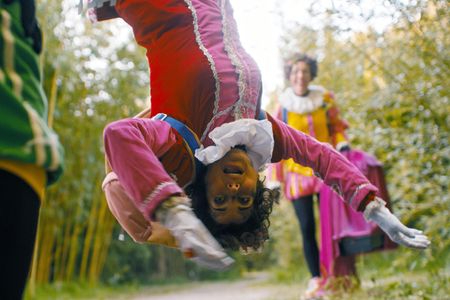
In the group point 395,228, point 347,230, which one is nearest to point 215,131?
point 395,228

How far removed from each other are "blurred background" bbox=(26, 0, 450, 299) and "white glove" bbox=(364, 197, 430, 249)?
78 centimetres

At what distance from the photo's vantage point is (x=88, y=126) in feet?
21.6

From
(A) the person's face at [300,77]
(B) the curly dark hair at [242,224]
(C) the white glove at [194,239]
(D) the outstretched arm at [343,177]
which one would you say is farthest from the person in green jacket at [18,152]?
(A) the person's face at [300,77]

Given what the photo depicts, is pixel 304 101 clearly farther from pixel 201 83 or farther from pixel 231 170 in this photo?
pixel 231 170

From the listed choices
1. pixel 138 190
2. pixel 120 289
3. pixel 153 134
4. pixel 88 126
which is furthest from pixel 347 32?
pixel 120 289

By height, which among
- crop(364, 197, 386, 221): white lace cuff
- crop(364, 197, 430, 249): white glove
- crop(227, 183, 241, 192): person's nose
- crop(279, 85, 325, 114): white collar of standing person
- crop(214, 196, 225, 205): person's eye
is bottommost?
crop(364, 197, 430, 249): white glove

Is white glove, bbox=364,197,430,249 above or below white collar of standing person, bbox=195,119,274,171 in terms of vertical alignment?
below

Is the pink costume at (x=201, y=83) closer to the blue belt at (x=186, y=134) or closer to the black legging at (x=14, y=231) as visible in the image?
the blue belt at (x=186, y=134)

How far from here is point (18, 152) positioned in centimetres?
106

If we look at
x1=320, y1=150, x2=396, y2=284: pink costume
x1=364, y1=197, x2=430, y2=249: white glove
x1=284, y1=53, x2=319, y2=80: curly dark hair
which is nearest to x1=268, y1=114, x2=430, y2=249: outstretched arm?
x1=364, y1=197, x2=430, y2=249: white glove

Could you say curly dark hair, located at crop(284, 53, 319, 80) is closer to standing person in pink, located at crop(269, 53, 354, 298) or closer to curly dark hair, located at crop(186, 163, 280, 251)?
standing person in pink, located at crop(269, 53, 354, 298)

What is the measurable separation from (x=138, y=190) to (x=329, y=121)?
9.37 feet

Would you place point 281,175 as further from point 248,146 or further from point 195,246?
point 195,246

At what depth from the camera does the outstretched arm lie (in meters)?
1.89
